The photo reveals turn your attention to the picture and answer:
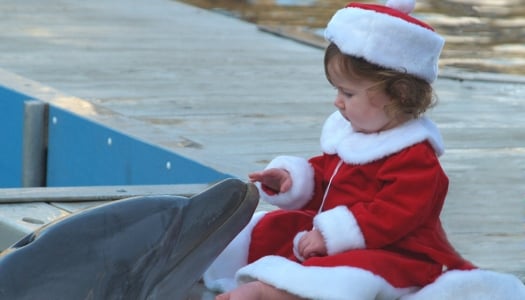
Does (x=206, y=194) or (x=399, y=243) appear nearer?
(x=206, y=194)

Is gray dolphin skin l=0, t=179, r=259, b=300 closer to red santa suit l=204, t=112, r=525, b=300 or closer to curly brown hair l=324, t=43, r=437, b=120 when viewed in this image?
red santa suit l=204, t=112, r=525, b=300

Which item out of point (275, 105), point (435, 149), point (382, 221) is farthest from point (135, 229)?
point (275, 105)

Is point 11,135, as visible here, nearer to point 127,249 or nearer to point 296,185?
point 296,185

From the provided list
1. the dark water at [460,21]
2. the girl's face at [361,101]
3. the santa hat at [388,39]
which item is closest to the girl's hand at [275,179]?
the girl's face at [361,101]

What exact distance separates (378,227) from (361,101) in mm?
322

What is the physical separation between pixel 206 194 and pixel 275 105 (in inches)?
173

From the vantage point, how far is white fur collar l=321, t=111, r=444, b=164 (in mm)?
3242

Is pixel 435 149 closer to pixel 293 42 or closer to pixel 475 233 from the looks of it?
pixel 475 233

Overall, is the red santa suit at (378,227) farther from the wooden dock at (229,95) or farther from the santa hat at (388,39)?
the wooden dock at (229,95)

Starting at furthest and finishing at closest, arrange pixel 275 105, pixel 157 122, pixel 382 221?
pixel 275 105 < pixel 157 122 < pixel 382 221

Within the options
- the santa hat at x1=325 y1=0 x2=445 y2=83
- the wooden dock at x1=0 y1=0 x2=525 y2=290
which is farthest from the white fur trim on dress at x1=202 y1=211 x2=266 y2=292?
the wooden dock at x1=0 y1=0 x2=525 y2=290

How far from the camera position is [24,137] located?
662 cm

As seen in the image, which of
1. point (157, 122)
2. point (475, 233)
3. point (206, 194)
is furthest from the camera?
point (157, 122)

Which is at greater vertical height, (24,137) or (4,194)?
(4,194)
